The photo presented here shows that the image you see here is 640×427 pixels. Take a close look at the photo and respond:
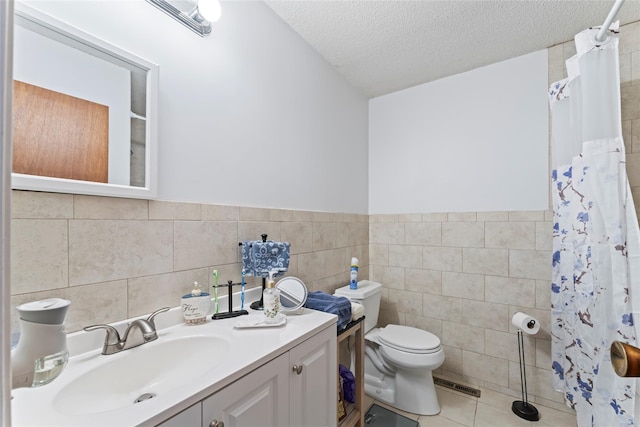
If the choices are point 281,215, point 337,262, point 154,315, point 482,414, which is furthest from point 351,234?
point 154,315

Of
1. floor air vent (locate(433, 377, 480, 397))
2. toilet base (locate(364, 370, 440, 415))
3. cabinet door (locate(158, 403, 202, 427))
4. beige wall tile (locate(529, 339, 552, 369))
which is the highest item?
cabinet door (locate(158, 403, 202, 427))

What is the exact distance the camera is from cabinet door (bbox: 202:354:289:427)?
74cm

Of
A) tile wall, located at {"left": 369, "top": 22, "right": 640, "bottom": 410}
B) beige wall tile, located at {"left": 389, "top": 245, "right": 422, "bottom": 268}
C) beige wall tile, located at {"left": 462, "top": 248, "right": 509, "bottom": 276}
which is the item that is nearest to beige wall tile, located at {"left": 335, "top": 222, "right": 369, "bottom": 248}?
tile wall, located at {"left": 369, "top": 22, "right": 640, "bottom": 410}

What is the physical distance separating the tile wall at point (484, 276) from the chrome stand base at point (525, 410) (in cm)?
12

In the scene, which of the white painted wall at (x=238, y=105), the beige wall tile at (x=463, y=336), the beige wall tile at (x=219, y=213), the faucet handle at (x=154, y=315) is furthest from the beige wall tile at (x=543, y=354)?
the faucet handle at (x=154, y=315)

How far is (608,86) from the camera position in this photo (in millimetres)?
1323

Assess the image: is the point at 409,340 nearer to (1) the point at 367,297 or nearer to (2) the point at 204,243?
(1) the point at 367,297

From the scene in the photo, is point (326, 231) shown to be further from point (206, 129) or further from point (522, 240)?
point (522, 240)

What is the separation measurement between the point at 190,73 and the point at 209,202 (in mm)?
552

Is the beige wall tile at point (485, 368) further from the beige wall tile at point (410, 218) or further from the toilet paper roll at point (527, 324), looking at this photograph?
the beige wall tile at point (410, 218)

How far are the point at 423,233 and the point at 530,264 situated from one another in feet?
2.38

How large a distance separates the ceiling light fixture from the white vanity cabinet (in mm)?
1333

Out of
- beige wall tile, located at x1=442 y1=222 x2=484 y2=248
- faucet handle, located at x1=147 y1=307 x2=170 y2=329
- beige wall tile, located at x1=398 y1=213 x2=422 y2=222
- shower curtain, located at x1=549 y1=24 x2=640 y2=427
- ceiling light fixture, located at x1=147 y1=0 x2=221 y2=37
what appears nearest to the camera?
faucet handle, located at x1=147 y1=307 x2=170 y2=329

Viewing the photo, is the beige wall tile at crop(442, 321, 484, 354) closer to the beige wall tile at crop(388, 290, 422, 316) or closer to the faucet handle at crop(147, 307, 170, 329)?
the beige wall tile at crop(388, 290, 422, 316)
